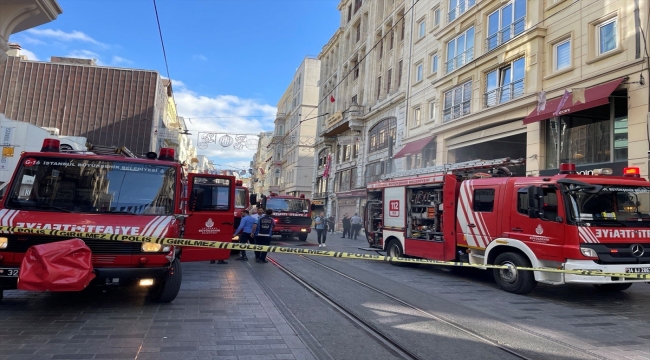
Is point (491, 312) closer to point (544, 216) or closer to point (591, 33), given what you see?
point (544, 216)

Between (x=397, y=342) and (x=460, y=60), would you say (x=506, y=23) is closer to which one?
(x=460, y=60)

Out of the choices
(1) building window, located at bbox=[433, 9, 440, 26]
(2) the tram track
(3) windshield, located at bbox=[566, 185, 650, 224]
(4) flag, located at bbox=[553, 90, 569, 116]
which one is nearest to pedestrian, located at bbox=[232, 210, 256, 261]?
(2) the tram track

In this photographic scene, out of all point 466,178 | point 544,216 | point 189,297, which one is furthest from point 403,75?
point 189,297

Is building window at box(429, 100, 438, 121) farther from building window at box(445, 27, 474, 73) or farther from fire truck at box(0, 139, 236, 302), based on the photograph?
fire truck at box(0, 139, 236, 302)

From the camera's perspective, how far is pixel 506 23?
19281 mm

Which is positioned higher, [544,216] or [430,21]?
[430,21]

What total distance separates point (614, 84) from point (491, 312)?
10596mm

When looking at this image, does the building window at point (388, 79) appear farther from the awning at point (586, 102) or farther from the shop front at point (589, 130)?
the awning at point (586, 102)

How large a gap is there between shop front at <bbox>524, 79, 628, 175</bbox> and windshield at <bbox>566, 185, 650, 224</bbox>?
550 cm

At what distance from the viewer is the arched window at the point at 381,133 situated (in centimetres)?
3008

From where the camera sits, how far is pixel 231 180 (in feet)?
33.9

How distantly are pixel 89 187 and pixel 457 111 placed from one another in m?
19.4

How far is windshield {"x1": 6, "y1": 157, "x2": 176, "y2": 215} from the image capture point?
6027 millimetres

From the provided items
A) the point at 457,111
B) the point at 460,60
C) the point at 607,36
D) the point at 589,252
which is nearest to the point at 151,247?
the point at 589,252
